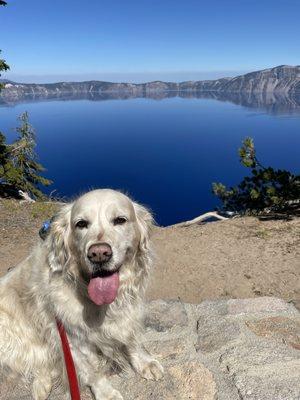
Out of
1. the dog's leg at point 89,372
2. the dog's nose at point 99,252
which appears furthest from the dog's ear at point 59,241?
the dog's leg at point 89,372

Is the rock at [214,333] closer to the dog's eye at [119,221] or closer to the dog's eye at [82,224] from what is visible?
the dog's eye at [119,221]

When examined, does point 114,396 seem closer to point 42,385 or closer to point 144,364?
point 144,364

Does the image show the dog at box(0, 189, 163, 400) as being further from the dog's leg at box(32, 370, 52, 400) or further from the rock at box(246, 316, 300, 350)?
the rock at box(246, 316, 300, 350)

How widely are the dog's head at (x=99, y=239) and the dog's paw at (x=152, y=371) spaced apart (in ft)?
3.24

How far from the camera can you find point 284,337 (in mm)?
4070

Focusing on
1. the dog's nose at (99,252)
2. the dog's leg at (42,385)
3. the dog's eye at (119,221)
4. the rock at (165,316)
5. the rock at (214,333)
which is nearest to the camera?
the dog's nose at (99,252)

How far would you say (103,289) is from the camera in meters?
3.23

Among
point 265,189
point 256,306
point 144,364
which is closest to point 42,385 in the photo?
point 144,364

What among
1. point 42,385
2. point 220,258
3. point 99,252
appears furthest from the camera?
point 220,258

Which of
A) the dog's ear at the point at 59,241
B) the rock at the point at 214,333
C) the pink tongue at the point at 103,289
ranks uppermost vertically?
the dog's ear at the point at 59,241

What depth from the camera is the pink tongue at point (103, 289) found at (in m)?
3.19

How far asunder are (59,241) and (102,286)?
63cm

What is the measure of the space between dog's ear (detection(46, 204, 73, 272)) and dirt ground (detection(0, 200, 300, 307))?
2141 mm

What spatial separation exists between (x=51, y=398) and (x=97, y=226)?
173 centimetres
